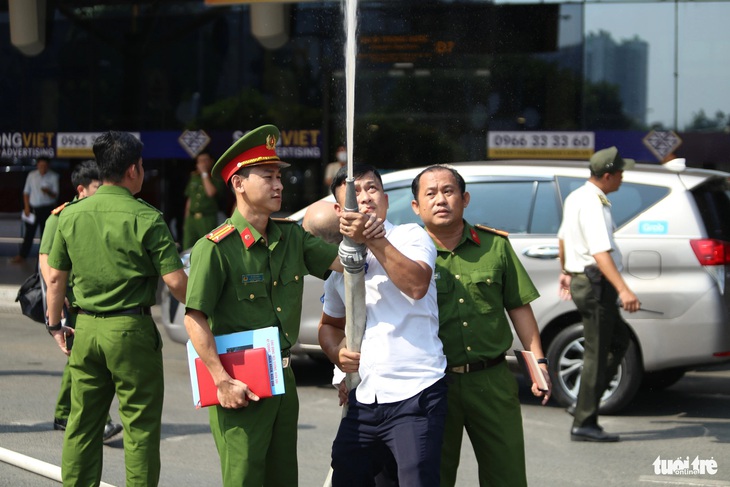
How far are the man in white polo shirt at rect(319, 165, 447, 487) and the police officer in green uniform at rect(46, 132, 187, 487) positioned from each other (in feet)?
3.56

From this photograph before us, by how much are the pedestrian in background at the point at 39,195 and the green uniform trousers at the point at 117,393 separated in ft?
41.6

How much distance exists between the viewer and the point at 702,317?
771cm

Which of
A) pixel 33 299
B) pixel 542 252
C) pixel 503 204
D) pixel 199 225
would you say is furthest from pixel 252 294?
pixel 199 225

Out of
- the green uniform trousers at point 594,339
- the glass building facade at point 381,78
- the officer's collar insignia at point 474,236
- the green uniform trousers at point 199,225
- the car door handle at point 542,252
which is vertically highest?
the glass building facade at point 381,78

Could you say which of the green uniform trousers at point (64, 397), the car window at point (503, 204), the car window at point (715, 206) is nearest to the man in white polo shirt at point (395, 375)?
the green uniform trousers at point (64, 397)

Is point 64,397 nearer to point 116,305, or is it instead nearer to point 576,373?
point 116,305

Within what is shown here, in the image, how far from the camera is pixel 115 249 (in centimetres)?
506

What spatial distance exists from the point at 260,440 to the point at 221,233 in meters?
0.75

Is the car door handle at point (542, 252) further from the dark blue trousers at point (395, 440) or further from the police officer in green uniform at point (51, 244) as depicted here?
the dark blue trousers at point (395, 440)

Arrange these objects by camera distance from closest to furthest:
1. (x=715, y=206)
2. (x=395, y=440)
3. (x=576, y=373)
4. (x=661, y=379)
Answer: (x=395, y=440) < (x=715, y=206) < (x=576, y=373) < (x=661, y=379)

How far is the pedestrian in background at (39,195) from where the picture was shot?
→ 17.5 metres

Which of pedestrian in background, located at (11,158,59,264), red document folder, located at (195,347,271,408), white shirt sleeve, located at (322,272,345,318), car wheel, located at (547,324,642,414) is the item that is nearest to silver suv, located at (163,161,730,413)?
car wheel, located at (547,324,642,414)

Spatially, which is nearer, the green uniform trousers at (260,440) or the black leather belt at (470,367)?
the green uniform trousers at (260,440)

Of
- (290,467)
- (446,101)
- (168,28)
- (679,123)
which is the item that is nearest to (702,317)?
(290,467)
